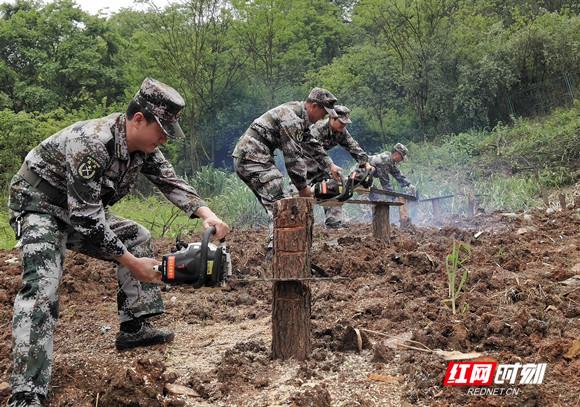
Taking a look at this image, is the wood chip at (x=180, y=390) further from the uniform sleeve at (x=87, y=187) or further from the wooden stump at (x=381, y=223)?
the wooden stump at (x=381, y=223)

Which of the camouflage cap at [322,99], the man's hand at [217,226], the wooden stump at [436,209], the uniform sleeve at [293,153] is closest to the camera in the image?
the man's hand at [217,226]

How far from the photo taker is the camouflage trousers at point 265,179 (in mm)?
5926

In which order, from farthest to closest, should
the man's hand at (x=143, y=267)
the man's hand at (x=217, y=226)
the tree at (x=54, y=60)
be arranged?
the tree at (x=54, y=60)
the man's hand at (x=217, y=226)
the man's hand at (x=143, y=267)

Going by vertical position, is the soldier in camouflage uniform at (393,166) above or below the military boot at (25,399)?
above

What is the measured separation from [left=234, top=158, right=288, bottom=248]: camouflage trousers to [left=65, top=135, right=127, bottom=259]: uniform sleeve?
2.92 meters

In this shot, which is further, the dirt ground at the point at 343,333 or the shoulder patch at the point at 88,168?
the shoulder patch at the point at 88,168

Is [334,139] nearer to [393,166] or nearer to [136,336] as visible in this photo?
[393,166]

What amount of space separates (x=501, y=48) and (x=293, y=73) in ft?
22.5

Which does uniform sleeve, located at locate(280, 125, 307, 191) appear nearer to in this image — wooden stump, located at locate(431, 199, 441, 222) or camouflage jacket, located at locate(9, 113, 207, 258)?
camouflage jacket, located at locate(9, 113, 207, 258)

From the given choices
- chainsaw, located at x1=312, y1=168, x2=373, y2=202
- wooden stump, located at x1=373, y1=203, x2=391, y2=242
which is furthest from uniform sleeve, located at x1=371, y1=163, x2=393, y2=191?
chainsaw, located at x1=312, y1=168, x2=373, y2=202

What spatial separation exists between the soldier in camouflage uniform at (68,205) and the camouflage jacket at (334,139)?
435 cm

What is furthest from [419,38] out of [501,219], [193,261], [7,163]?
[193,261]

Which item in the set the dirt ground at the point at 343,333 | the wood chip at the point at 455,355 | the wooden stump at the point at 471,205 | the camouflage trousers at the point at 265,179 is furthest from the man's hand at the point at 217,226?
the wooden stump at the point at 471,205

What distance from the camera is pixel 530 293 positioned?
3926mm
